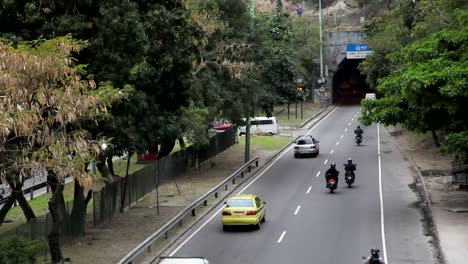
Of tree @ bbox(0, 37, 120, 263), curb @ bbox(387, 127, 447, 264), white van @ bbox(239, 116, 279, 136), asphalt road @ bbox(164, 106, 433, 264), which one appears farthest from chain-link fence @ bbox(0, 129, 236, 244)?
white van @ bbox(239, 116, 279, 136)

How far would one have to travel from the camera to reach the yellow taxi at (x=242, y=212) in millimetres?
25750

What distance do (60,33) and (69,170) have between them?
27.2ft

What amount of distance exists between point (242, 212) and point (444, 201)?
9865 millimetres

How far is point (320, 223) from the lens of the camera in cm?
2730

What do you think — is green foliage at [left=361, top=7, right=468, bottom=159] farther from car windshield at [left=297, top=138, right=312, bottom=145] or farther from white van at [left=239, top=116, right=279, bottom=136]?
white van at [left=239, top=116, right=279, bottom=136]

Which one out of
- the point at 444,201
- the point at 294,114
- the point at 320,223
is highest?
the point at 294,114

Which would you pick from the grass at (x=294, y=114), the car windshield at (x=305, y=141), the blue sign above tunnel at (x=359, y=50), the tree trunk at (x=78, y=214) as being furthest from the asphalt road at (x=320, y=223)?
the blue sign above tunnel at (x=359, y=50)

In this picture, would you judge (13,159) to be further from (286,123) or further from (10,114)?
(286,123)

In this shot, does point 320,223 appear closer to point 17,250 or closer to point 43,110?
point 17,250

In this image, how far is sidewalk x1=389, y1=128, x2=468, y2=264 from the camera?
22.5 m

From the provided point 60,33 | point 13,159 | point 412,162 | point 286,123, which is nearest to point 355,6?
point 286,123

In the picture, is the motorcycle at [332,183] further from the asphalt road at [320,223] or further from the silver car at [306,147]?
the silver car at [306,147]

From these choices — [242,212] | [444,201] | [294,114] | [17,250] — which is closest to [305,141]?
[444,201]

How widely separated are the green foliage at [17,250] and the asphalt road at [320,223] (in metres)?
5.25
